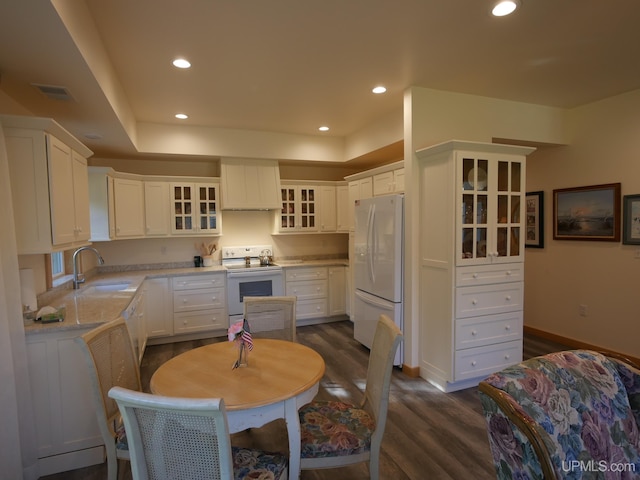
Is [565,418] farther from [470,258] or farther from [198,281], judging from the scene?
[198,281]

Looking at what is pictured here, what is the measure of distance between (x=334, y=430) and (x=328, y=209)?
3841mm

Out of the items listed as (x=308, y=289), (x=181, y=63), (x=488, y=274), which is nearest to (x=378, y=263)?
(x=488, y=274)

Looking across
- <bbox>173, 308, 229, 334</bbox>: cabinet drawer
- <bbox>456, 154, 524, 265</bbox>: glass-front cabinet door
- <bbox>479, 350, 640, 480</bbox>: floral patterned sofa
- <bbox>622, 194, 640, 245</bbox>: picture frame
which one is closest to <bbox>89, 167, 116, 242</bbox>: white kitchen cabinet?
<bbox>173, 308, 229, 334</bbox>: cabinet drawer

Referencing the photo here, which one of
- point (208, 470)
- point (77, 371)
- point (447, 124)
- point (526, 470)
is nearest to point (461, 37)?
point (447, 124)

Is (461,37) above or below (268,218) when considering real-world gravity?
above

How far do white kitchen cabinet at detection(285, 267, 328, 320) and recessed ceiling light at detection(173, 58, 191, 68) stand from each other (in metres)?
2.83

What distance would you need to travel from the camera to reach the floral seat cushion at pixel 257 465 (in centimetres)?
141

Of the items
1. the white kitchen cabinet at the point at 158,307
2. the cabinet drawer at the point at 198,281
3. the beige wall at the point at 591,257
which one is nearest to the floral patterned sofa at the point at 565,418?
the beige wall at the point at 591,257

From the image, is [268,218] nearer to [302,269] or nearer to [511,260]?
[302,269]

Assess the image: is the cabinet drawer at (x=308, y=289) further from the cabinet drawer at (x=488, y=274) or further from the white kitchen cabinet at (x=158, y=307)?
the cabinet drawer at (x=488, y=274)

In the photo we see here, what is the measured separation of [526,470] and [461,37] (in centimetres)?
248

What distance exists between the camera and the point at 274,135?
15.4 ft

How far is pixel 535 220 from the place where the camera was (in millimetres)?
4402

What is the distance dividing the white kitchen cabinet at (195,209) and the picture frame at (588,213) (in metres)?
4.32
